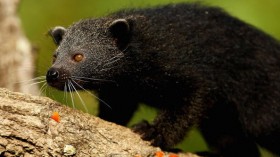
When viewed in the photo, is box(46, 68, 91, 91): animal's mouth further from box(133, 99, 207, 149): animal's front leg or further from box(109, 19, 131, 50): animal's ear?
box(133, 99, 207, 149): animal's front leg

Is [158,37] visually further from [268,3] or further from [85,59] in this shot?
[268,3]

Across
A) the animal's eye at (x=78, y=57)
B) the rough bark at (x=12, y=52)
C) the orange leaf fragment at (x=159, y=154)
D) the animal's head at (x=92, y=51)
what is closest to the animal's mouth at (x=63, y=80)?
the animal's head at (x=92, y=51)

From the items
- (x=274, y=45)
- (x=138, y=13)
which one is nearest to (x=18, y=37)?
(x=138, y=13)

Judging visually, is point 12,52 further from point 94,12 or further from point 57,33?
point 94,12

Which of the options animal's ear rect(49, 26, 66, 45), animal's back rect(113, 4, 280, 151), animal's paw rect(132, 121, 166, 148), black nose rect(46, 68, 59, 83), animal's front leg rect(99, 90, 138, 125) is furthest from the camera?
animal's front leg rect(99, 90, 138, 125)

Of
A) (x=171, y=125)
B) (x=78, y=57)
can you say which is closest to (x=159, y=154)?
(x=171, y=125)

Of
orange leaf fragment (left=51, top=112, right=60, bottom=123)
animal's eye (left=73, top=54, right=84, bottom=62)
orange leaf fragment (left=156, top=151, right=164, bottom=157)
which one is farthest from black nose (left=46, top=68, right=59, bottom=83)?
orange leaf fragment (left=156, top=151, right=164, bottom=157)
